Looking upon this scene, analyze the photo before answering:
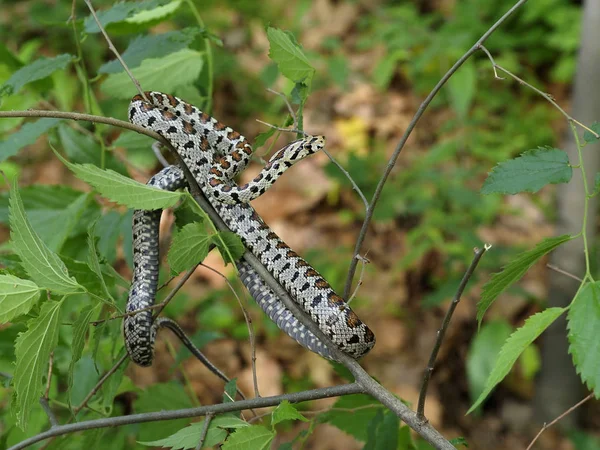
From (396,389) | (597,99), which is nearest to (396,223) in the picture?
(396,389)

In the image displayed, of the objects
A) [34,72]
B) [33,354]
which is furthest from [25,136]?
[33,354]

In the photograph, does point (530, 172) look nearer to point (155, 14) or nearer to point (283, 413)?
point (283, 413)

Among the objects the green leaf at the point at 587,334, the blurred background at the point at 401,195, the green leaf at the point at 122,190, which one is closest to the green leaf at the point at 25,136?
the blurred background at the point at 401,195

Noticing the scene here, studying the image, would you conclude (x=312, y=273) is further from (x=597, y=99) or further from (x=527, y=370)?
(x=527, y=370)

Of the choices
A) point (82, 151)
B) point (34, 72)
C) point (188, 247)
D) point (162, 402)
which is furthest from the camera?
point (82, 151)

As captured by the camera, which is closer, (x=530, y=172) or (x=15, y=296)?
(x=15, y=296)

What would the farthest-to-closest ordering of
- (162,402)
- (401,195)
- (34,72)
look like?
(401,195) < (162,402) < (34,72)
